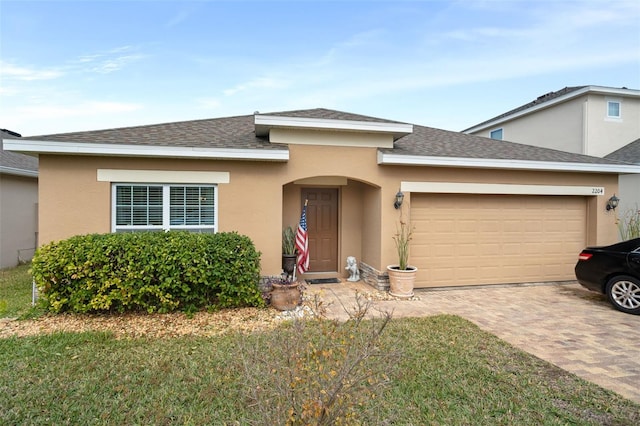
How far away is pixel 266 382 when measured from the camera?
96.0 inches

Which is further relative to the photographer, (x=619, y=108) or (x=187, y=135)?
(x=619, y=108)

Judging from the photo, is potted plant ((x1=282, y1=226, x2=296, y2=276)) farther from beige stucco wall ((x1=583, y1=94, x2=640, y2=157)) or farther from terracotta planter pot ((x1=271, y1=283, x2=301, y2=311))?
beige stucco wall ((x1=583, y1=94, x2=640, y2=157))

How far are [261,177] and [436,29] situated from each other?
7784mm

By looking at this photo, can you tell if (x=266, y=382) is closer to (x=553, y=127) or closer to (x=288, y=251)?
(x=288, y=251)

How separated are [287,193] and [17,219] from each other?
957 cm

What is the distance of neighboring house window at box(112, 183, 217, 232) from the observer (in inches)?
267

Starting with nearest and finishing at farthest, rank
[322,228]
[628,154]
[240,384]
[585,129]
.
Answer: [240,384] → [322,228] → [628,154] → [585,129]

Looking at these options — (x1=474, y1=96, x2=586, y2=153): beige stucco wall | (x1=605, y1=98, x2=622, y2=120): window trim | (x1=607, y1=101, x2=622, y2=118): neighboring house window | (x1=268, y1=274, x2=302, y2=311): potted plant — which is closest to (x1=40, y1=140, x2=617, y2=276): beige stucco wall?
(x1=268, y1=274, x2=302, y2=311): potted plant

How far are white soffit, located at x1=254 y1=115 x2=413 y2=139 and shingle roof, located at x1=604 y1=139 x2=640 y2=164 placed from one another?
9813 millimetres

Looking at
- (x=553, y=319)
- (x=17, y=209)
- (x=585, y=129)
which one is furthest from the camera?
(x=585, y=129)

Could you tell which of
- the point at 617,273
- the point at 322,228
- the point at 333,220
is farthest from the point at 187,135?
the point at 617,273

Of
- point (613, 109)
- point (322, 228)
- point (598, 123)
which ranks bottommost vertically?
point (322, 228)

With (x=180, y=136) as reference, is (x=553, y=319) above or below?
below

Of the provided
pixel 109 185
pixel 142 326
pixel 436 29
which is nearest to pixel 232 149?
pixel 109 185
